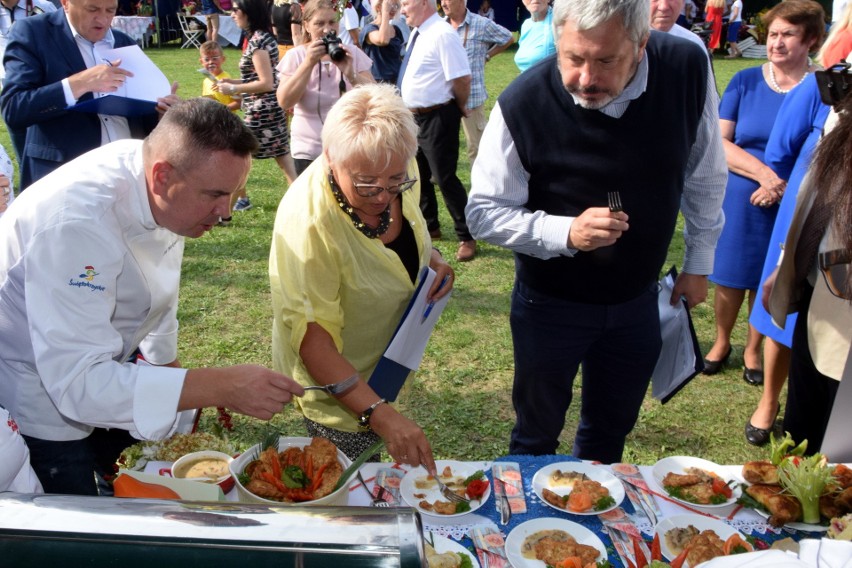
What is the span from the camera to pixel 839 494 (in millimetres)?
1806

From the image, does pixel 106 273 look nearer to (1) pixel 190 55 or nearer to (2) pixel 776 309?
(2) pixel 776 309

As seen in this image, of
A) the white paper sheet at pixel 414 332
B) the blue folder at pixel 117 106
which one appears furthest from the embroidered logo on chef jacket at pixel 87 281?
the blue folder at pixel 117 106

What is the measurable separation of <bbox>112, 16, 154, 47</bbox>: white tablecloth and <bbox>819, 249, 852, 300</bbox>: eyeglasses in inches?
663

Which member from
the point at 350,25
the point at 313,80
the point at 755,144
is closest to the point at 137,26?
the point at 350,25

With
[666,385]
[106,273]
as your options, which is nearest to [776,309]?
[666,385]

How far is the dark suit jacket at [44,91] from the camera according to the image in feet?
10.8

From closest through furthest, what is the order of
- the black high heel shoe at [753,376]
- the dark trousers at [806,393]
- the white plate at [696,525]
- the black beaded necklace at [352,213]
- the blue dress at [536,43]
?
the white plate at [696,525] → the black beaded necklace at [352,213] → the dark trousers at [806,393] → the black high heel shoe at [753,376] → the blue dress at [536,43]

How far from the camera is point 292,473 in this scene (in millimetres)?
1636

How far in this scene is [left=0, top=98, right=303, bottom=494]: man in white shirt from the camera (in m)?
1.52

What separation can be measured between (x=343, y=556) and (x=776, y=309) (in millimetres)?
2016

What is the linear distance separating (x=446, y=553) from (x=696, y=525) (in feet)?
2.08

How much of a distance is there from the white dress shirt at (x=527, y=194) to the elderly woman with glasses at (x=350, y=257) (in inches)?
10.3

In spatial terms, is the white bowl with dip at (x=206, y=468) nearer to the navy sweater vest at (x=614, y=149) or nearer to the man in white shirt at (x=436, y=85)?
the navy sweater vest at (x=614, y=149)

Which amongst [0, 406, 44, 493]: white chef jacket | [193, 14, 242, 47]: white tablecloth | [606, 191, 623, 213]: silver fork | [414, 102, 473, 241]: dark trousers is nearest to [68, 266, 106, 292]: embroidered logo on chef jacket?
[0, 406, 44, 493]: white chef jacket
